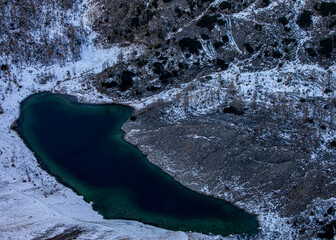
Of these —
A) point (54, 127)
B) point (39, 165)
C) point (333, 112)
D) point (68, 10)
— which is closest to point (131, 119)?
point (54, 127)

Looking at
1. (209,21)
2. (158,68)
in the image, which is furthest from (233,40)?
(158,68)

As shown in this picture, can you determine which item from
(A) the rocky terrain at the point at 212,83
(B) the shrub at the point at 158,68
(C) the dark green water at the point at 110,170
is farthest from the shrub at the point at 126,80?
(C) the dark green water at the point at 110,170

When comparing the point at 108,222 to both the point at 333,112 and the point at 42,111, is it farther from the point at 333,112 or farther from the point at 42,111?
the point at 333,112

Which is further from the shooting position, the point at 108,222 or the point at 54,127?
the point at 54,127

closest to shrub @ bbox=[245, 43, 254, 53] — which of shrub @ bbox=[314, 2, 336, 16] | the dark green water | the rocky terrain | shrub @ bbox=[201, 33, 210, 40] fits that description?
the rocky terrain

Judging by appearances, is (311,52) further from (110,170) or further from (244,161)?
(110,170)

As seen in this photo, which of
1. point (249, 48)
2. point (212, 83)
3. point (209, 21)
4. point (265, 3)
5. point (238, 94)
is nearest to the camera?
point (238, 94)

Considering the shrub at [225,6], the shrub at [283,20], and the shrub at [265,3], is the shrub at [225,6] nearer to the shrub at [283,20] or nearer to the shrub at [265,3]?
the shrub at [265,3]
